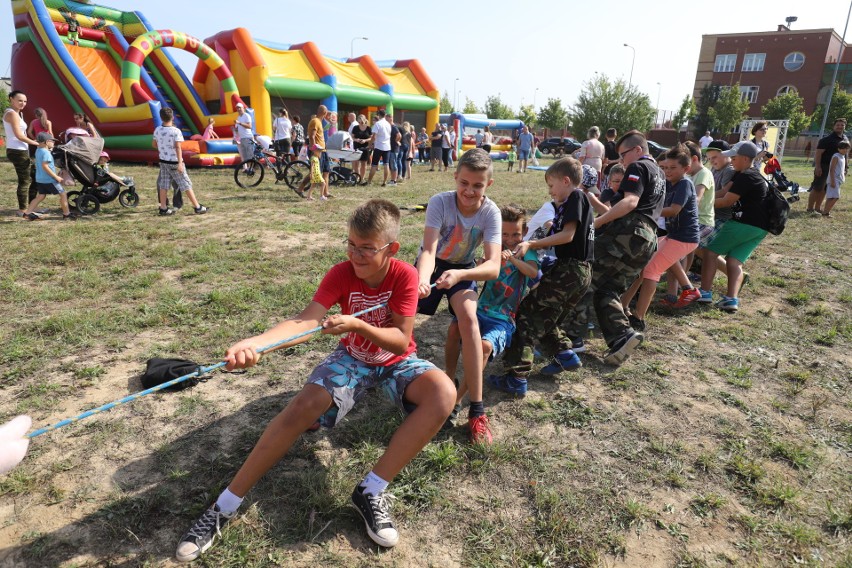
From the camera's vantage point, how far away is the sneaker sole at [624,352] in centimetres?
396

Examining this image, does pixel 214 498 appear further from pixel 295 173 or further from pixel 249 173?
pixel 249 173

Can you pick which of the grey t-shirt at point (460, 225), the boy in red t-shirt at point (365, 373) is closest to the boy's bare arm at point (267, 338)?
the boy in red t-shirt at point (365, 373)

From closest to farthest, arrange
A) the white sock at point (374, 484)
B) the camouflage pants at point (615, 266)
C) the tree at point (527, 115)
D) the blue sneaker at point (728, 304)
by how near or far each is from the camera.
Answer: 1. the white sock at point (374, 484)
2. the camouflage pants at point (615, 266)
3. the blue sneaker at point (728, 304)
4. the tree at point (527, 115)

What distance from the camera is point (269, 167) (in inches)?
518

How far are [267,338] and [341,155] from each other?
40.1 feet

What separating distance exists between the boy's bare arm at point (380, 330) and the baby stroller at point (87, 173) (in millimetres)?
8602

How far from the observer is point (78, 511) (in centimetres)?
233

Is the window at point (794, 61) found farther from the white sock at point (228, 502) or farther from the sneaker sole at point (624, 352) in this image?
the white sock at point (228, 502)

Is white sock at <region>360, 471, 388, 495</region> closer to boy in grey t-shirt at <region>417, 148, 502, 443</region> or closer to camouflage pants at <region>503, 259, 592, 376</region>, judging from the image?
boy in grey t-shirt at <region>417, 148, 502, 443</region>

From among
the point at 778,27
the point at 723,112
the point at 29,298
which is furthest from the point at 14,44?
the point at 778,27

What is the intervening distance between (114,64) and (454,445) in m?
21.0

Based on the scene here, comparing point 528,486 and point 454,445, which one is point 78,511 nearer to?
point 454,445

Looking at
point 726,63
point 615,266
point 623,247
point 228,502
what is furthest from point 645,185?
point 726,63

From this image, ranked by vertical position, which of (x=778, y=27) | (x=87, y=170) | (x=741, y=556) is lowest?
(x=741, y=556)
